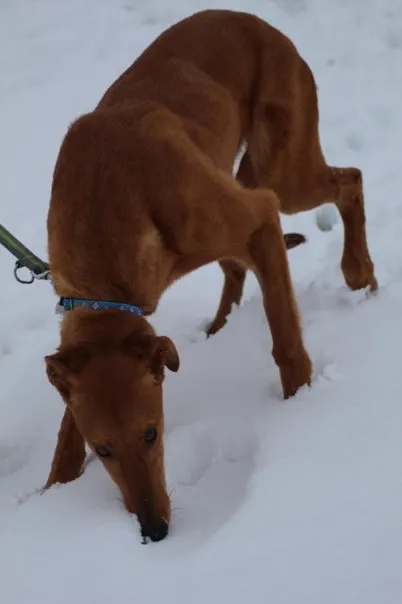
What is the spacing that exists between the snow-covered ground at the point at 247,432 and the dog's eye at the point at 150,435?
27cm

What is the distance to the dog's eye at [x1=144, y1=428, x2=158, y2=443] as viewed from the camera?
7.67 ft

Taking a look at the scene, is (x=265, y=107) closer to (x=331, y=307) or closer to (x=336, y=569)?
(x=331, y=307)

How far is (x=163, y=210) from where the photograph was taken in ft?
8.78

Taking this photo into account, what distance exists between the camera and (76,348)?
2.35 metres

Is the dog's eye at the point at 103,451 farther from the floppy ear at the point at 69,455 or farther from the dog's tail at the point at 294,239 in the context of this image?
the dog's tail at the point at 294,239

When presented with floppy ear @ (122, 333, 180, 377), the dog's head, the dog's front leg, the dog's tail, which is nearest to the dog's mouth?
the dog's head

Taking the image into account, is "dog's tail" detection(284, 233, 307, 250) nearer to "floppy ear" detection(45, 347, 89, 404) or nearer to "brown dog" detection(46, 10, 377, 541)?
"brown dog" detection(46, 10, 377, 541)

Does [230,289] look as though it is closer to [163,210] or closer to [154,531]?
[163,210]

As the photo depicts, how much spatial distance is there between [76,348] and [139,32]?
4817mm

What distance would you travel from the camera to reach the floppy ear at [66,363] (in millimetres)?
2309

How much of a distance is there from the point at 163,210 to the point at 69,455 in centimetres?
109

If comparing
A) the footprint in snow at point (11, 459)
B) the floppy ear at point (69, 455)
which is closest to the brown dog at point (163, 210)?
the floppy ear at point (69, 455)

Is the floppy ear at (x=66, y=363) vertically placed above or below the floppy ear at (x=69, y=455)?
above

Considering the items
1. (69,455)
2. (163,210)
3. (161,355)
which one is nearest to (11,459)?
(69,455)
